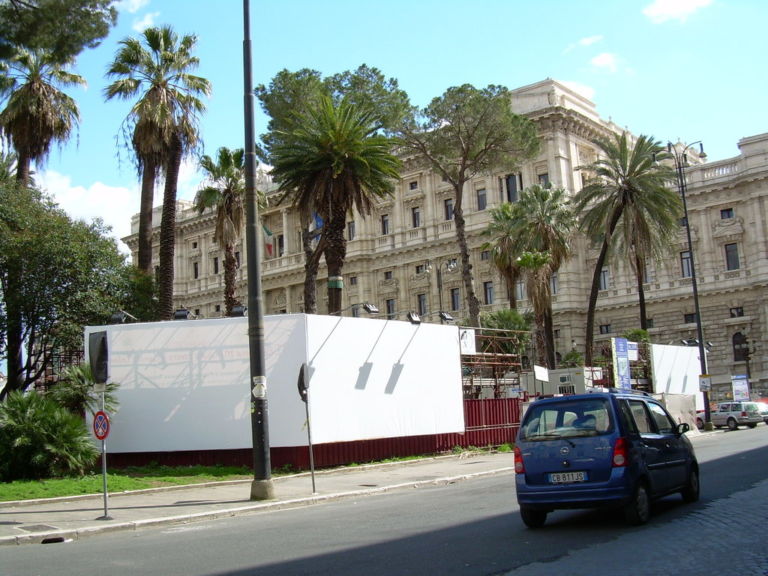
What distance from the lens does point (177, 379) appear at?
67.7 ft

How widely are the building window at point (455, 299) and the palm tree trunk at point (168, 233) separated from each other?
3711cm

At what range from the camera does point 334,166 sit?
2773 centimetres

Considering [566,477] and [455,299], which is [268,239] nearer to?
[455,299]

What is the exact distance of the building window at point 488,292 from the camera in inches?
2539

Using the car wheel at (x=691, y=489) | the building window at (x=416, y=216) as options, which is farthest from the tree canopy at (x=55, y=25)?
the building window at (x=416, y=216)

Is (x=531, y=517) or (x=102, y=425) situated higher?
(x=102, y=425)

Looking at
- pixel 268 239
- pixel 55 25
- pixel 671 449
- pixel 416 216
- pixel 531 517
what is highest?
pixel 416 216

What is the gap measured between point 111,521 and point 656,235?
32884 millimetres

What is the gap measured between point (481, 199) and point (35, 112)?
130 ft

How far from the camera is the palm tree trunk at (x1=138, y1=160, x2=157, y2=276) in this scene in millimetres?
31234

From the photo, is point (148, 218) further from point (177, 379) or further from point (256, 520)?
point (256, 520)

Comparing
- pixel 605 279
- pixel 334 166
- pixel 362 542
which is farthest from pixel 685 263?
pixel 362 542

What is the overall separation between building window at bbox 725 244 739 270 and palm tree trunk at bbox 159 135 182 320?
39303 mm

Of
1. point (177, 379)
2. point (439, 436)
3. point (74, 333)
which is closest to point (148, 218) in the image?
point (74, 333)
